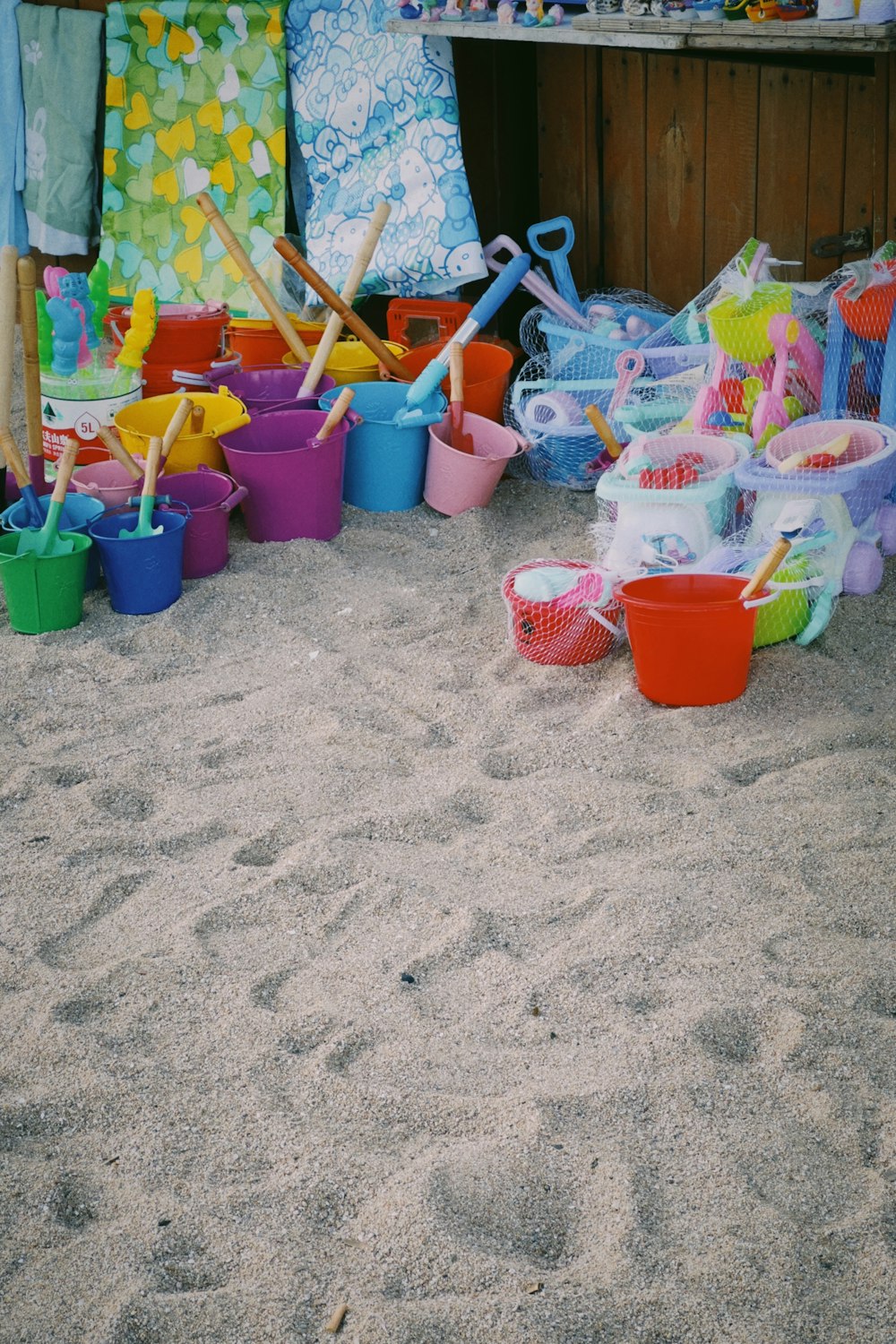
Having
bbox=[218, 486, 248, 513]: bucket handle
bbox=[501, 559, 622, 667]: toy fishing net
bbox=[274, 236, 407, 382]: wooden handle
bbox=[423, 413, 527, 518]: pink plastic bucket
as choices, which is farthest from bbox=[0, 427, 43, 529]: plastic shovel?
bbox=[501, 559, 622, 667]: toy fishing net

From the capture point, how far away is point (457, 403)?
405 centimetres

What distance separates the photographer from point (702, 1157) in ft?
6.10

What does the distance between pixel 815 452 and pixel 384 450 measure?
1.43m

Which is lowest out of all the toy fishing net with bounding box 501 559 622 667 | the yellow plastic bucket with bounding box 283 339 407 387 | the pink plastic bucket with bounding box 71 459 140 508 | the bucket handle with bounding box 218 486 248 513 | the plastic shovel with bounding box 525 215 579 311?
the toy fishing net with bounding box 501 559 622 667

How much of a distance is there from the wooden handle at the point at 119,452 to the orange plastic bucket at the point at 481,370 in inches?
38.9

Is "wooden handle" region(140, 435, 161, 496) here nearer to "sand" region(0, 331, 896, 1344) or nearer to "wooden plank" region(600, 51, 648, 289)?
"sand" region(0, 331, 896, 1344)

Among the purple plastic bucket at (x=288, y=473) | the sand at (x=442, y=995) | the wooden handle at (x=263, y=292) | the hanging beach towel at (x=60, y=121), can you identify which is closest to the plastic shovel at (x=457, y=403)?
the purple plastic bucket at (x=288, y=473)

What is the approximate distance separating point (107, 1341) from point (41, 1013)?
0.66 meters

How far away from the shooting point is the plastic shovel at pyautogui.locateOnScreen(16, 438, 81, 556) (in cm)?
344

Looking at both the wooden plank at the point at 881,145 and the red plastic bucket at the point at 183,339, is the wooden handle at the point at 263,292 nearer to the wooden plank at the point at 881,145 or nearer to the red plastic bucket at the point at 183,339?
the red plastic bucket at the point at 183,339

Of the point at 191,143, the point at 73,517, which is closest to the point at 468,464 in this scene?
the point at 73,517

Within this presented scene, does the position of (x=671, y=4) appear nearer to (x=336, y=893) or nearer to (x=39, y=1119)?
(x=336, y=893)

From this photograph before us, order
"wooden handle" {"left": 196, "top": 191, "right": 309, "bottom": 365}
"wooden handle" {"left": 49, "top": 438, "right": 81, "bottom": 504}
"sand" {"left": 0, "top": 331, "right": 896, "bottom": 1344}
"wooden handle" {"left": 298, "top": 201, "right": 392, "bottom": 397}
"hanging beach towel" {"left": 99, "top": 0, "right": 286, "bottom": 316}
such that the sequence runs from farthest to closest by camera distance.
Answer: "hanging beach towel" {"left": 99, "top": 0, "right": 286, "bottom": 316}
"wooden handle" {"left": 196, "top": 191, "right": 309, "bottom": 365}
"wooden handle" {"left": 298, "top": 201, "right": 392, "bottom": 397}
"wooden handle" {"left": 49, "top": 438, "right": 81, "bottom": 504}
"sand" {"left": 0, "top": 331, "right": 896, "bottom": 1344}

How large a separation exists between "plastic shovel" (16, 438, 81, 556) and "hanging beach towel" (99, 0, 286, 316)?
1.66 meters
